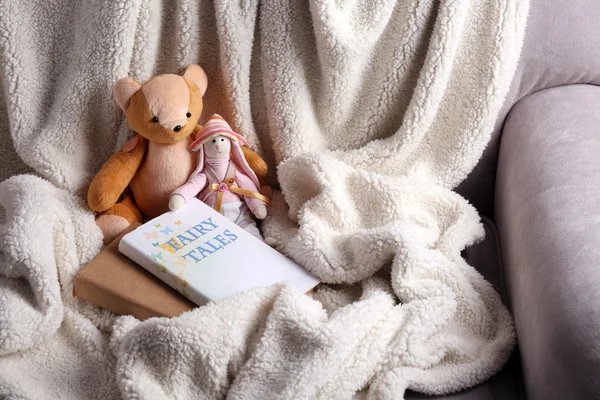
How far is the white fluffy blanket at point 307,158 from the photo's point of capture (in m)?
1.09

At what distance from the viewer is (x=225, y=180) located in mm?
1330

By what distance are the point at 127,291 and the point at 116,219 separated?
0.61 feet

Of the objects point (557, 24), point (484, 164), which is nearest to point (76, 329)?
point (484, 164)

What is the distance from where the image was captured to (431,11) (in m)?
1.33

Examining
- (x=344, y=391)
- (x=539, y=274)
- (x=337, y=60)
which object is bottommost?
(x=344, y=391)

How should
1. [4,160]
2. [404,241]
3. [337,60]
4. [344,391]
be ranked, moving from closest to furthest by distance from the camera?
[344,391] < [404,241] < [337,60] < [4,160]

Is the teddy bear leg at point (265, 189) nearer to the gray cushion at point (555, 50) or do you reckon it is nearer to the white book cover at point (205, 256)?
the white book cover at point (205, 256)

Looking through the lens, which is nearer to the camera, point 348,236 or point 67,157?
point 348,236

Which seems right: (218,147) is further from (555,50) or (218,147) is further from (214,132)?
(555,50)

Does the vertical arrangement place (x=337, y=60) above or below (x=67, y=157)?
above

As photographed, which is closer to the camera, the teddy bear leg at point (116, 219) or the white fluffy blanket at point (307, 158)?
the white fluffy blanket at point (307, 158)

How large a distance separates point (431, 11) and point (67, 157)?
73 cm

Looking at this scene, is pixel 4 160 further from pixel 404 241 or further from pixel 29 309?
pixel 404 241

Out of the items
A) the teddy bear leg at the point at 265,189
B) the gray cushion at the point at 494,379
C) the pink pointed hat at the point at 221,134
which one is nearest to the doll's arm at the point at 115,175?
the pink pointed hat at the point at 221,134
